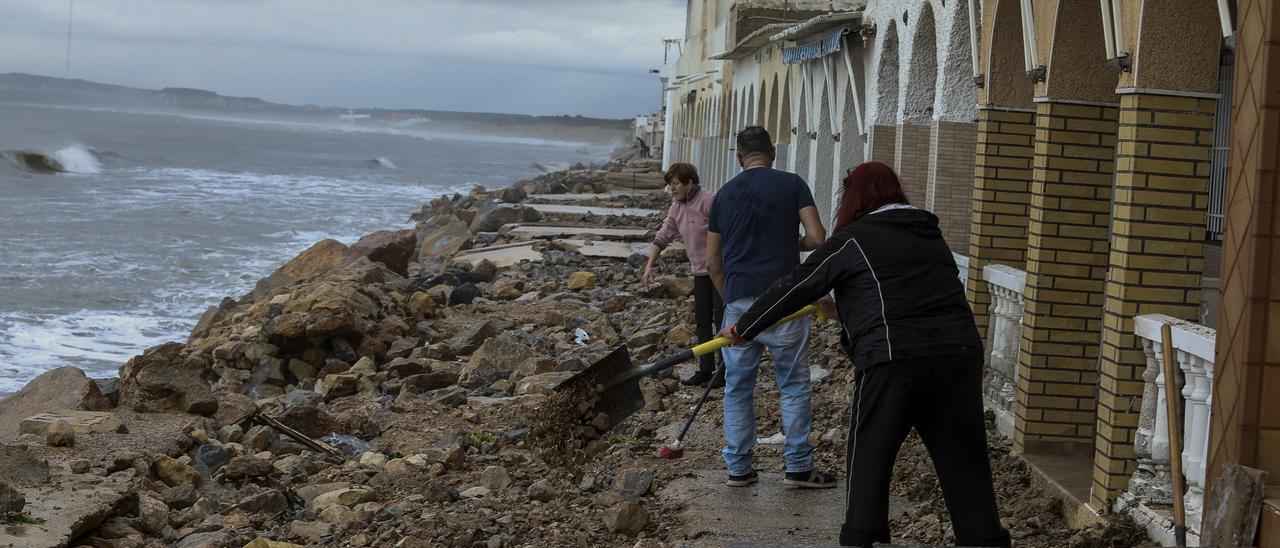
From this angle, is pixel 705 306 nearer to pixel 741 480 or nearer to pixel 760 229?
pixel 741 480

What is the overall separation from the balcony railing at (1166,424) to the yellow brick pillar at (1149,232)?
0.11 m

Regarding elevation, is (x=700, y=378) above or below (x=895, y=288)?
below

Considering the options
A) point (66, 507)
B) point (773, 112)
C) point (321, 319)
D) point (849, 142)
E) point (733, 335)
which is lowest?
point (66, 507)

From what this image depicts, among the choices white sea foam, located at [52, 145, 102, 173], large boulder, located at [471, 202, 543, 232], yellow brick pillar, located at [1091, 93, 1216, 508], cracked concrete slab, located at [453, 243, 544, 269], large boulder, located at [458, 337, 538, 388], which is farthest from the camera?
white sea foam, located at [52, 145, 102, 173]

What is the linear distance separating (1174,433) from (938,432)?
918 mm

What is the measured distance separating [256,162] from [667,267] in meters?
74.5

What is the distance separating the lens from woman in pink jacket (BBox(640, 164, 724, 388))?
9977 millimetres

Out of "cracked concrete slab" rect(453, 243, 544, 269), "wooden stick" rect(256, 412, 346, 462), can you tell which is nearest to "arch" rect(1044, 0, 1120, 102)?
"wooden stick" rect(256, 412, 346, 462)

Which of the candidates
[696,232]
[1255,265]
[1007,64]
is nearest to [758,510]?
[1255,265]

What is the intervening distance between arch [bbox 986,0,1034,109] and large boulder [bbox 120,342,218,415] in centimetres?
611

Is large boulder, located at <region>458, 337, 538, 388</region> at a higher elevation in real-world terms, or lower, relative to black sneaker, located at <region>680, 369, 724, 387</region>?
lower

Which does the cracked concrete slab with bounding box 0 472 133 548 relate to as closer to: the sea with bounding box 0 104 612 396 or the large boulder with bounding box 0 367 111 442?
the large boulder with bounding box 0 367 111 442

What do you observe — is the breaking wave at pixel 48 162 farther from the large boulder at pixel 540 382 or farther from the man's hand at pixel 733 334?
the man's hand at pixel 733 334

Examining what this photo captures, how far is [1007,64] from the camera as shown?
8.54 meters
